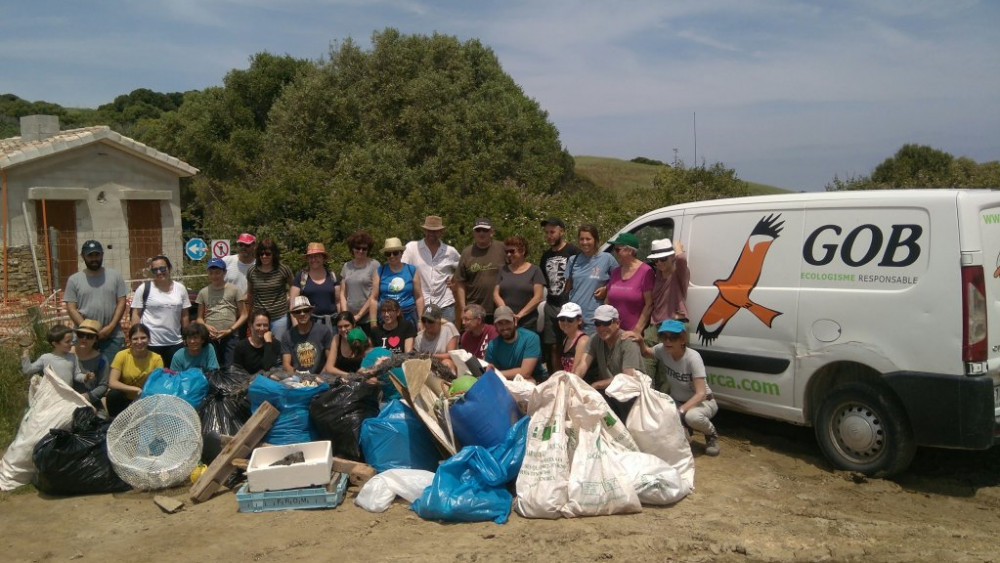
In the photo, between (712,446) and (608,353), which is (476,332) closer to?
(608,353)

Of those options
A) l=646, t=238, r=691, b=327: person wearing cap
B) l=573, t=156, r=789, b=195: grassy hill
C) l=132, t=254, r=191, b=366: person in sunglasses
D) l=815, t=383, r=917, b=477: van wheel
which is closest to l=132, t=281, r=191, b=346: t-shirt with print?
l=132, t=254, r=191, b=366: person in sunglasses

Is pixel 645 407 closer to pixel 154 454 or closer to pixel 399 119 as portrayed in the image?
pixel 154 454

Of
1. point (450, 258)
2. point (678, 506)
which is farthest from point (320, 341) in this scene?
point (678, 506)

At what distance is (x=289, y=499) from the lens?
213 inches

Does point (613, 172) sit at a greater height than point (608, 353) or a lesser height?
greater

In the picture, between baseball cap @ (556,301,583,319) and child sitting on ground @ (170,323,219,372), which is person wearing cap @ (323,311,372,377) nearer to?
child sitting on ground @ (170,323,219,372)

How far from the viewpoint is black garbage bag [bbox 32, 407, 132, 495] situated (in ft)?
19.5

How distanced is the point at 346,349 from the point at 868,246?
434cm

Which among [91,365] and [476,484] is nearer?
[476,484]

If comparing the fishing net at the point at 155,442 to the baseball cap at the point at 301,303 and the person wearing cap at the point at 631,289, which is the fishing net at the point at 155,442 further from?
the person wearing cap at the point at 631,289

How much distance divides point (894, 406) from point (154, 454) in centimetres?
550

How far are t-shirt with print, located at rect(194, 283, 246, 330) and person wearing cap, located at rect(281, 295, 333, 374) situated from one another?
710mm

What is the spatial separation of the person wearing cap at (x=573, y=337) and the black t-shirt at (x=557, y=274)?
1.89ft

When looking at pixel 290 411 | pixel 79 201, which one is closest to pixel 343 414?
pixel 290 411
